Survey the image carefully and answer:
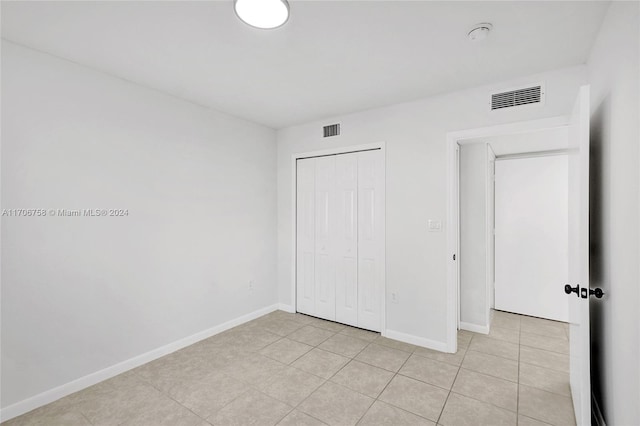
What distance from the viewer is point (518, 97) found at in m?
2.72

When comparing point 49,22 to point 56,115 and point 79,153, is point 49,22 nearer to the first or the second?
point 56,115

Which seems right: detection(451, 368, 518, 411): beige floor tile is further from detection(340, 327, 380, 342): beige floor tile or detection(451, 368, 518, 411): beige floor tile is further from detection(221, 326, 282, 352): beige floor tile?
detection(221, 326, 282, 352): beige floor tile

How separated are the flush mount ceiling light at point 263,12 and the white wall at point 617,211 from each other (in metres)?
1.69

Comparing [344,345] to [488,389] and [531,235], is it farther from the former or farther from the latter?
[531,235]

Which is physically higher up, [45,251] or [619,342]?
[45,251]

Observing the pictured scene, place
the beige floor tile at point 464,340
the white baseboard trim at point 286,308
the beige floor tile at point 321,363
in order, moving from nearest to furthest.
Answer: the beige floor tile at point 321,363, the beige floor tile at point 464,340, the white baseboard trim at point 286,308

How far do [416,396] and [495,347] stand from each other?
1353 mm

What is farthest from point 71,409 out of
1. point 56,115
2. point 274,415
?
point 56,115

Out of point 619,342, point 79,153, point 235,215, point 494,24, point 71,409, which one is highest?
point 494,24

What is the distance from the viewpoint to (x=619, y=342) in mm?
1606

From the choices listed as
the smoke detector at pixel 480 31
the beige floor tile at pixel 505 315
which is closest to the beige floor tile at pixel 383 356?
the beige floor tile at pixel 505 315

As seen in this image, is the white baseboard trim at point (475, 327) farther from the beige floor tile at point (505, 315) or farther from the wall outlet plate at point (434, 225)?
the wall outlet plate at point (434, 225)

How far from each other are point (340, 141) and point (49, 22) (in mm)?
2742

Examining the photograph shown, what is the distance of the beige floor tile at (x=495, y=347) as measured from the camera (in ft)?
9.95
